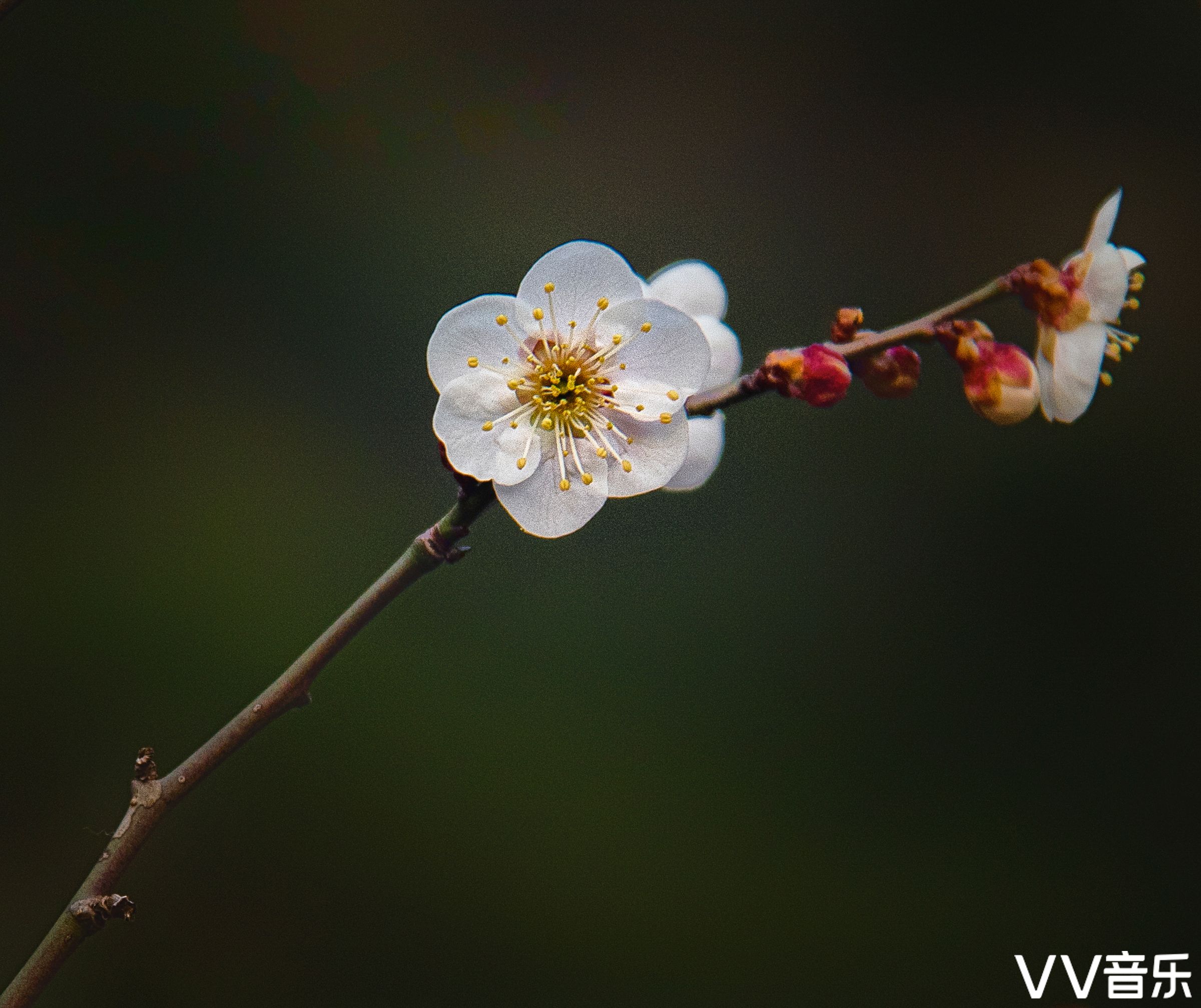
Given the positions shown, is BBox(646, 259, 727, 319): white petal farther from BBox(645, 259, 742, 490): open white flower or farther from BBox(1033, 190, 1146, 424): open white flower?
BBox(1033, 190, 1146, 424): open white flower

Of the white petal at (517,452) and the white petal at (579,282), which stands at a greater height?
the white petal at (579,282)

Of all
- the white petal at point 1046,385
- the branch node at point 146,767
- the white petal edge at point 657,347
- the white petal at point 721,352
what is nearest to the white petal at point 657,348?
the white petal edge at point 657,347

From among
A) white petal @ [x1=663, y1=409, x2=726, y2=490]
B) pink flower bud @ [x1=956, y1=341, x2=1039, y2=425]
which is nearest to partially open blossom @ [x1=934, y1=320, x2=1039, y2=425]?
pink flower bud @ [x1=956, y1=341, x2=1039, y2=425]

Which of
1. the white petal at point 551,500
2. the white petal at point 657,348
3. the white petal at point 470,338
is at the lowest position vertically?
the white petal at point 551,500

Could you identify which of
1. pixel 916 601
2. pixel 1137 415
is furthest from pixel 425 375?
pixel 1137 415

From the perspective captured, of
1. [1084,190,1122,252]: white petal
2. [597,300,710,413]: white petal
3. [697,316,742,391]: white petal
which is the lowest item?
[597,300,710,413]: white petal

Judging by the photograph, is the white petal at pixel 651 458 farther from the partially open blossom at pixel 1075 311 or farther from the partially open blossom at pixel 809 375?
the partially open blossom at pixel 1075 311

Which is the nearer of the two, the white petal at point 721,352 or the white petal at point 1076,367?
the white petal at point 1076,367
